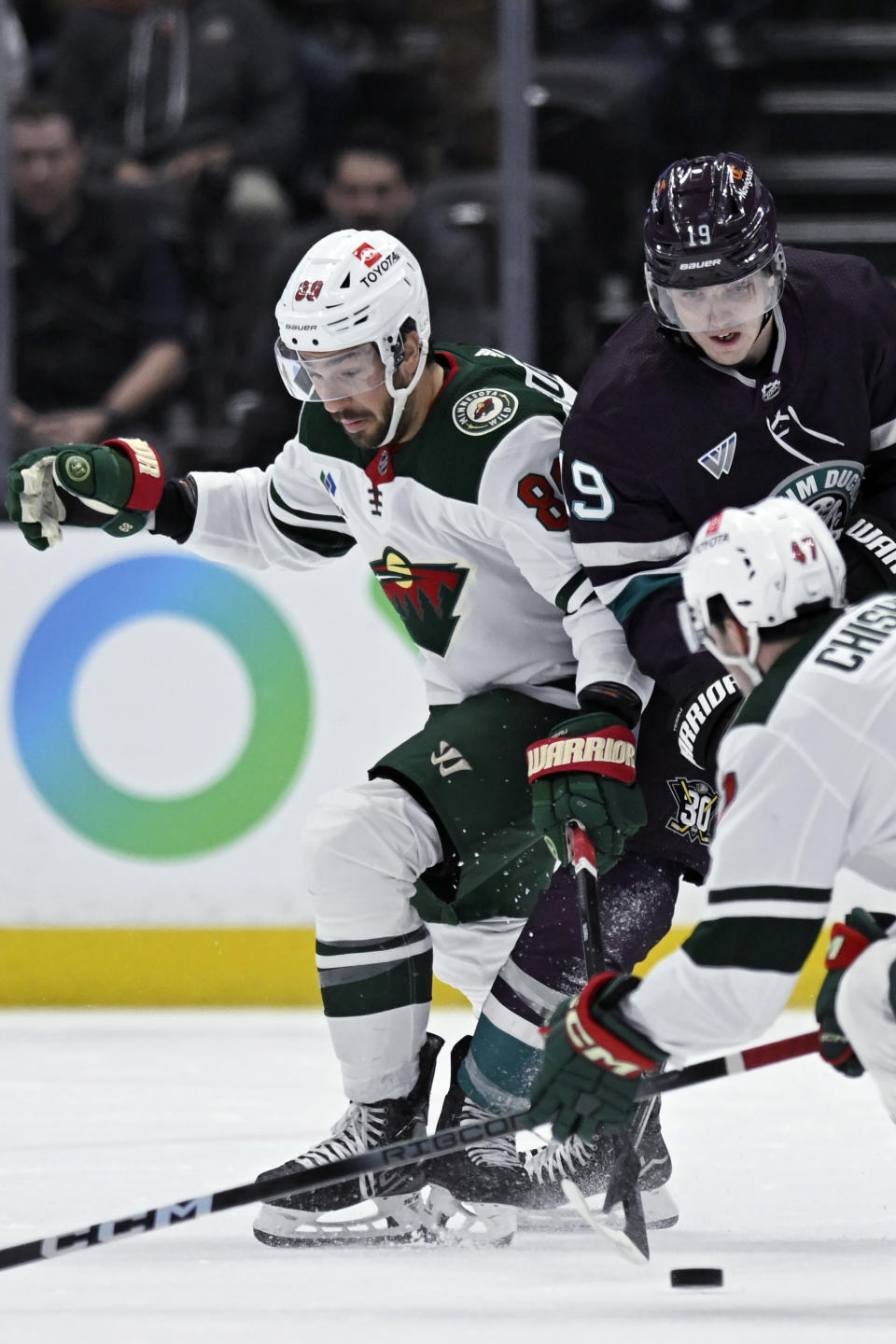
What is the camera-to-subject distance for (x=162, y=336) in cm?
510

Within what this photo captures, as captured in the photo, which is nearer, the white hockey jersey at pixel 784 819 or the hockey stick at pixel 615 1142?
the white hockey jersey at pixel 784 819

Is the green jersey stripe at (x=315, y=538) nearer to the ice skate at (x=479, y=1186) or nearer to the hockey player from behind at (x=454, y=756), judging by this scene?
the hockey player from behind at (x=454, y=756)

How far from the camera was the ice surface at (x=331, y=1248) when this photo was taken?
7.72 feet

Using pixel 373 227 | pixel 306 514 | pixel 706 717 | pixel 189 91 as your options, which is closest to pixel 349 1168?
pixel 706 717

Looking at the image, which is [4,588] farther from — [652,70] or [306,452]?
[652,70]

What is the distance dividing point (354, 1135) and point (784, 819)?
1001 mm

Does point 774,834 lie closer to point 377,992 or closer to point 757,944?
point 757,944

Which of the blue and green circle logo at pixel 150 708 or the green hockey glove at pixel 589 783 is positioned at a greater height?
the green hockey glove at pixel 589 783

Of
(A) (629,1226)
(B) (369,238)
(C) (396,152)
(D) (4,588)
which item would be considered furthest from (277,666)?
(A) (629,1226)

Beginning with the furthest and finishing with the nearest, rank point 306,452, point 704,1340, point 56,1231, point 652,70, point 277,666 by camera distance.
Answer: point 652,70 < point 277,666 < point 306,452 < point 56,1231 < point 704,1340

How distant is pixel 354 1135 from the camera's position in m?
2.90

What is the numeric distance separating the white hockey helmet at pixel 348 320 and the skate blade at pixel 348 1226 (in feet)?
3.32

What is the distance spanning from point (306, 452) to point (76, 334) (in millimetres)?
1997

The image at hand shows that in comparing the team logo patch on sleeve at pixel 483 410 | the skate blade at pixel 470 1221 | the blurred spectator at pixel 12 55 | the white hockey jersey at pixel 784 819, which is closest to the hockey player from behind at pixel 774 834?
the white hockey jersey at pixel 784 819
